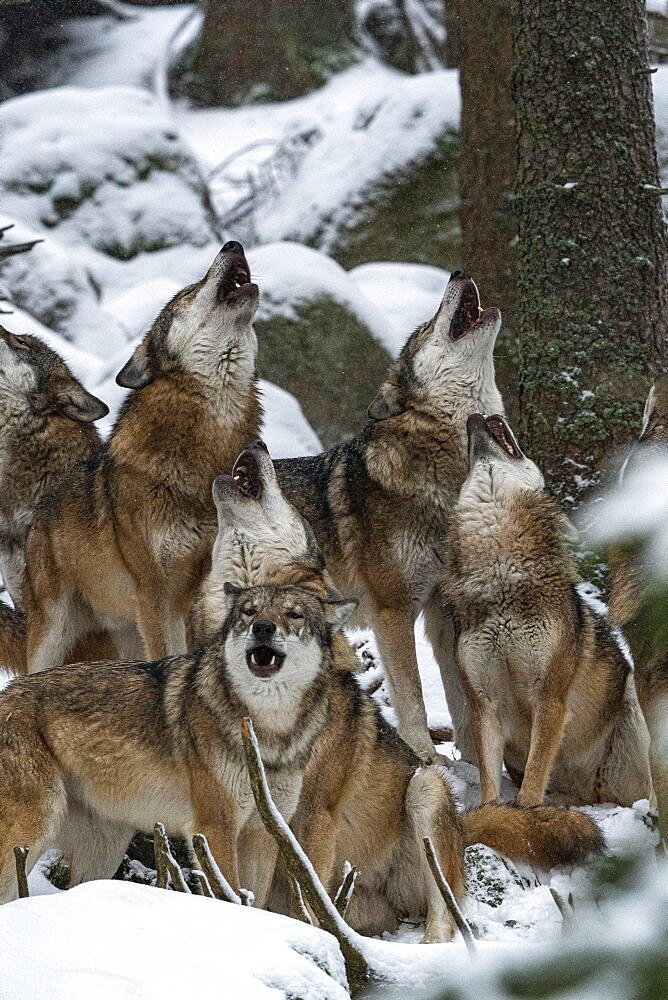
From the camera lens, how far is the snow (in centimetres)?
233

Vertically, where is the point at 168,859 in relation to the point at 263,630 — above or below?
above

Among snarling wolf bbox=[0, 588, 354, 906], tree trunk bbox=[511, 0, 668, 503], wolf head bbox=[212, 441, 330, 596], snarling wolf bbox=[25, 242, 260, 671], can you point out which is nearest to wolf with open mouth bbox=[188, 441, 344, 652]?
wolf head bbox=[212, 441, 330, 596]

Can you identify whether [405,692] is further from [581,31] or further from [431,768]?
[581,31]

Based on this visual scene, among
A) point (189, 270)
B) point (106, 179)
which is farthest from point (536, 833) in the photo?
point (106, 179)

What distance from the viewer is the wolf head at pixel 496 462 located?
5625mm

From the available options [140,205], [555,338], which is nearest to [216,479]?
[555,338]

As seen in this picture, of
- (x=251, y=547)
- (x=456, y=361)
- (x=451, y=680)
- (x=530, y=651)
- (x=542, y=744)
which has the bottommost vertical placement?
(x=451, y=680)

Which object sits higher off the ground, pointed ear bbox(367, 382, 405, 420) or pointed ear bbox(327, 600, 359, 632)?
pointed ear bbox(367, 382, 405, 420)

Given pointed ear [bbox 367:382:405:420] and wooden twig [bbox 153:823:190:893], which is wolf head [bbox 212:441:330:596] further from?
wooden twig [bbox 153:823:190:893]

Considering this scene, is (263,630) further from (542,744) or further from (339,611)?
(542,744)

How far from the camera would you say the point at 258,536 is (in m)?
5.42

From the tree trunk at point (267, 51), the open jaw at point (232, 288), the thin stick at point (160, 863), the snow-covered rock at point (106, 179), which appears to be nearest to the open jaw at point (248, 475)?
the open jaw at point (232, 288)

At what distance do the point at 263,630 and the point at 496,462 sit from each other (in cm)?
178

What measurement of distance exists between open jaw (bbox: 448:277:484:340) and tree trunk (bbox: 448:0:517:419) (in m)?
3.51
